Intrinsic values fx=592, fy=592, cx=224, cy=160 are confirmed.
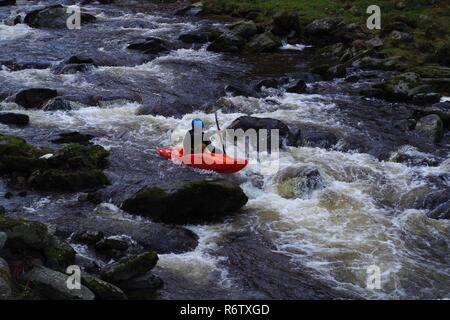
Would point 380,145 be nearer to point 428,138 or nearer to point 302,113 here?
point 428,138

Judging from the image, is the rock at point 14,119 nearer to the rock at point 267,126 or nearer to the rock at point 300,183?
the rock at point 267,126

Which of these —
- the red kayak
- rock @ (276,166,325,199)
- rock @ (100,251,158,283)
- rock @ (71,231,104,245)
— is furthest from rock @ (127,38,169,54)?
rock @ (100,251,158,283)

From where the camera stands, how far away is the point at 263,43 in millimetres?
25266

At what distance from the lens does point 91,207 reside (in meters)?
12.2

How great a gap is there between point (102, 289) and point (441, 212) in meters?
7.18

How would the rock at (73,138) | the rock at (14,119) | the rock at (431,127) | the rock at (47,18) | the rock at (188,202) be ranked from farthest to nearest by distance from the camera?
the rock at (47,18)
the rock at (14,119)
the rock at (431,127)
the rock at (73,138)
the rock at (188,202)

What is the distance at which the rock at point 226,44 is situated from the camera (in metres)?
25.1

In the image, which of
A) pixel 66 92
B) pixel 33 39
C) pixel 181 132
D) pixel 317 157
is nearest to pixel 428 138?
pixel 317 157

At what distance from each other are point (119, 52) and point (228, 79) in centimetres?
554

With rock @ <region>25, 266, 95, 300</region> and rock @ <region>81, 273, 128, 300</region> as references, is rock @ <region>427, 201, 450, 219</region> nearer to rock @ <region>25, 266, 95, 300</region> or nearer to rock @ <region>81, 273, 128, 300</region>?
rock @ <region>81, 273, 128, 300</region>

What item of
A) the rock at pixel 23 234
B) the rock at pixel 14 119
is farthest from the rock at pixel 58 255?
the rock at pixel 14 119

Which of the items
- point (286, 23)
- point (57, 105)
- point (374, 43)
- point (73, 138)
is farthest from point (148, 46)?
point (73, 138)

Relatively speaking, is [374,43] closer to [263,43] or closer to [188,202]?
[263,43]

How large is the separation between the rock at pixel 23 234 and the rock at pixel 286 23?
20330 millimetres
